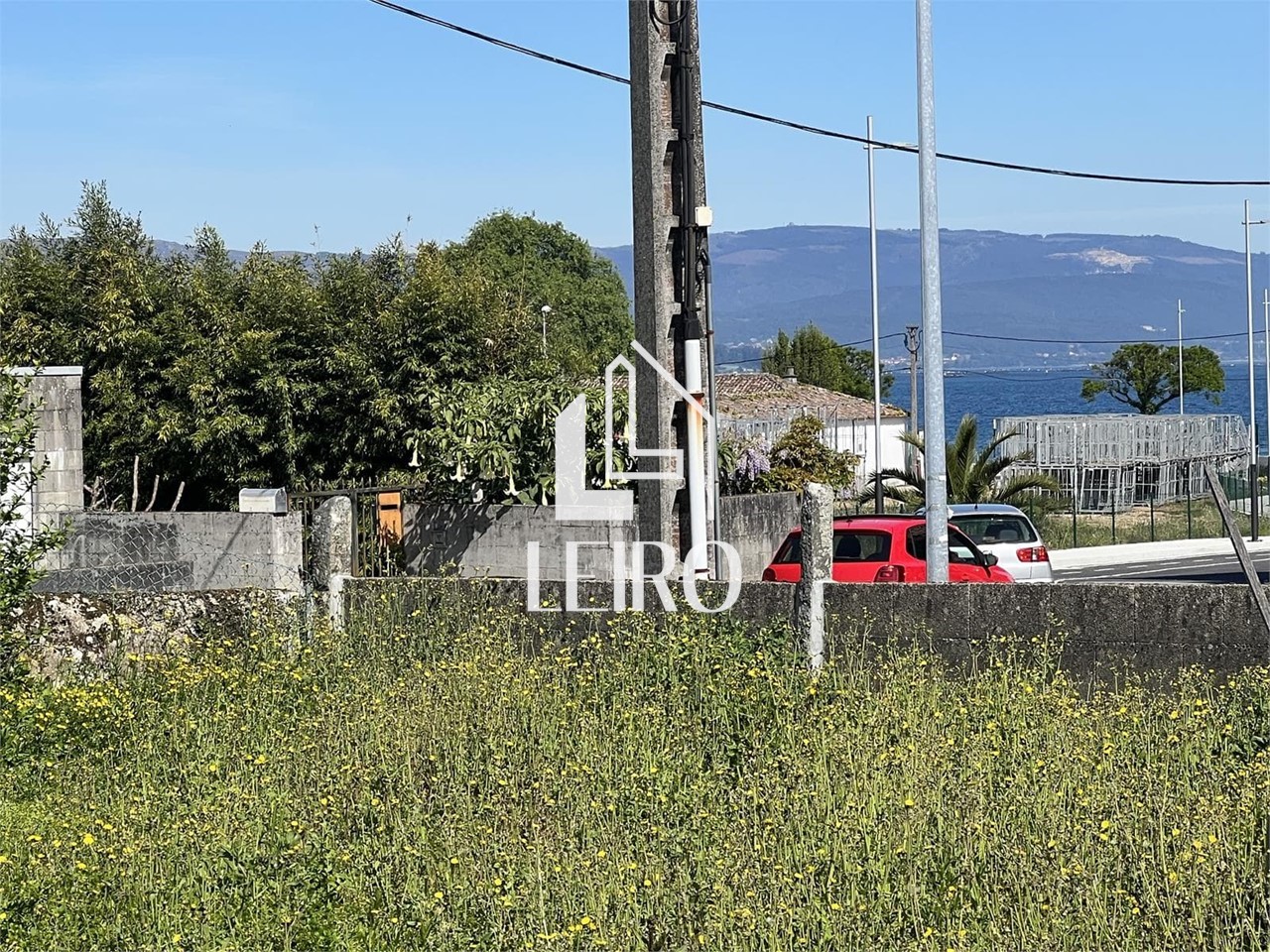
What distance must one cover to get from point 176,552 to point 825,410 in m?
34.2

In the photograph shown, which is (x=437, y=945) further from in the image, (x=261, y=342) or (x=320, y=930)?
(x=261, y=342)

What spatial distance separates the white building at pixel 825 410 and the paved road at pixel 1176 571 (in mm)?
15853

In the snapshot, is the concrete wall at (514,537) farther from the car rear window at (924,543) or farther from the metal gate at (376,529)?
the car rear window at (924,543)

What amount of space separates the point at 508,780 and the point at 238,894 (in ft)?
6.83

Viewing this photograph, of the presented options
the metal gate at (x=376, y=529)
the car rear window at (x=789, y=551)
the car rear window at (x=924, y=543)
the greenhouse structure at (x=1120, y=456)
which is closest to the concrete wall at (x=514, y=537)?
the metal gate at (x=376, y=529)

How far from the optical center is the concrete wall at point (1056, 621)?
11016mm

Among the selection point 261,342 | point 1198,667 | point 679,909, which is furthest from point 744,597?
point 261,342

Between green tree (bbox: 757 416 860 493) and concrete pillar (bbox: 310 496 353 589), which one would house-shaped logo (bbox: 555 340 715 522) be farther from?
green tree (bbox: 757 416 860 493)

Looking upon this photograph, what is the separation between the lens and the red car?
1616cm

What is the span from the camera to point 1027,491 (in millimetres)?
38500

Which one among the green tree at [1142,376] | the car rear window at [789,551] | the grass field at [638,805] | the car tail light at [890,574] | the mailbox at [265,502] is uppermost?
the green tree at [1142,376]

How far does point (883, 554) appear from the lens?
16359 mm

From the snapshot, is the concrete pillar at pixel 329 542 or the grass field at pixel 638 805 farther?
the concrete pillar at pixel 329 542

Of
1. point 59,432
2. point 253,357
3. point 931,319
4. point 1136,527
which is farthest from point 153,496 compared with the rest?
point 1136,527
